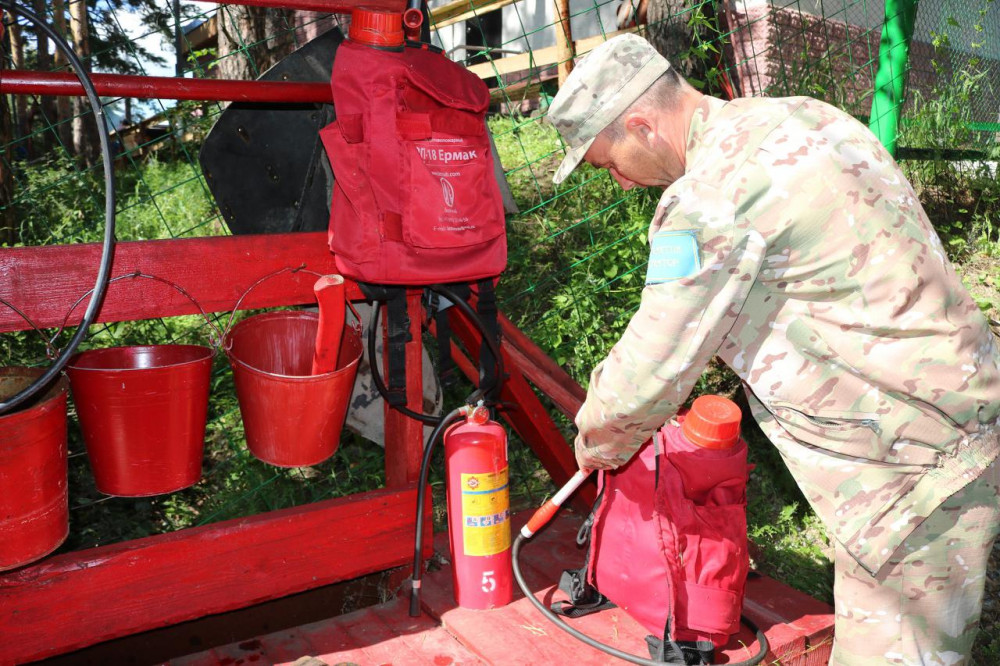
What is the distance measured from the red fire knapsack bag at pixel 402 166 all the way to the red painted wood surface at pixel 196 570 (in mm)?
839

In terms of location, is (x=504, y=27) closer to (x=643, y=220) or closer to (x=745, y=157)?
(x=643, y=220)

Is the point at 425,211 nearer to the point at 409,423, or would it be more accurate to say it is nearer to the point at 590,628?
the point at 409,423

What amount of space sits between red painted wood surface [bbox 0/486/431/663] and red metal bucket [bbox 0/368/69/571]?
0.19 meters

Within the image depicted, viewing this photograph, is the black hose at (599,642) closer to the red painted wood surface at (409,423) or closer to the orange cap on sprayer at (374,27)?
the red painted wood surface at (409,423)

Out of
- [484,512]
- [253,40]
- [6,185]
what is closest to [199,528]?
[484,512]

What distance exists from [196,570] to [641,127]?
1851mm

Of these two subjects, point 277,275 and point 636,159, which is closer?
point 636,159

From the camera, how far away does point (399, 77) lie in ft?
8.27

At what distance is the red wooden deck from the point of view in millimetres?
2553

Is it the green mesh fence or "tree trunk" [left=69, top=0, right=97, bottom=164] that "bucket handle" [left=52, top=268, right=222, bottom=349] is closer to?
the green mesh fence

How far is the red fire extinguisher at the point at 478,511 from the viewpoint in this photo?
2.71m

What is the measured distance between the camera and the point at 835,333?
70.6 inches

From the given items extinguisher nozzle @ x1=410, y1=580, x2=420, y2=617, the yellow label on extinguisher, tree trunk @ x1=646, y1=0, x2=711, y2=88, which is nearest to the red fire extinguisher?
the yellow label on extinguisher

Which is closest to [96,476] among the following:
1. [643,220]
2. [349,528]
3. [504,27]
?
[349,528]
